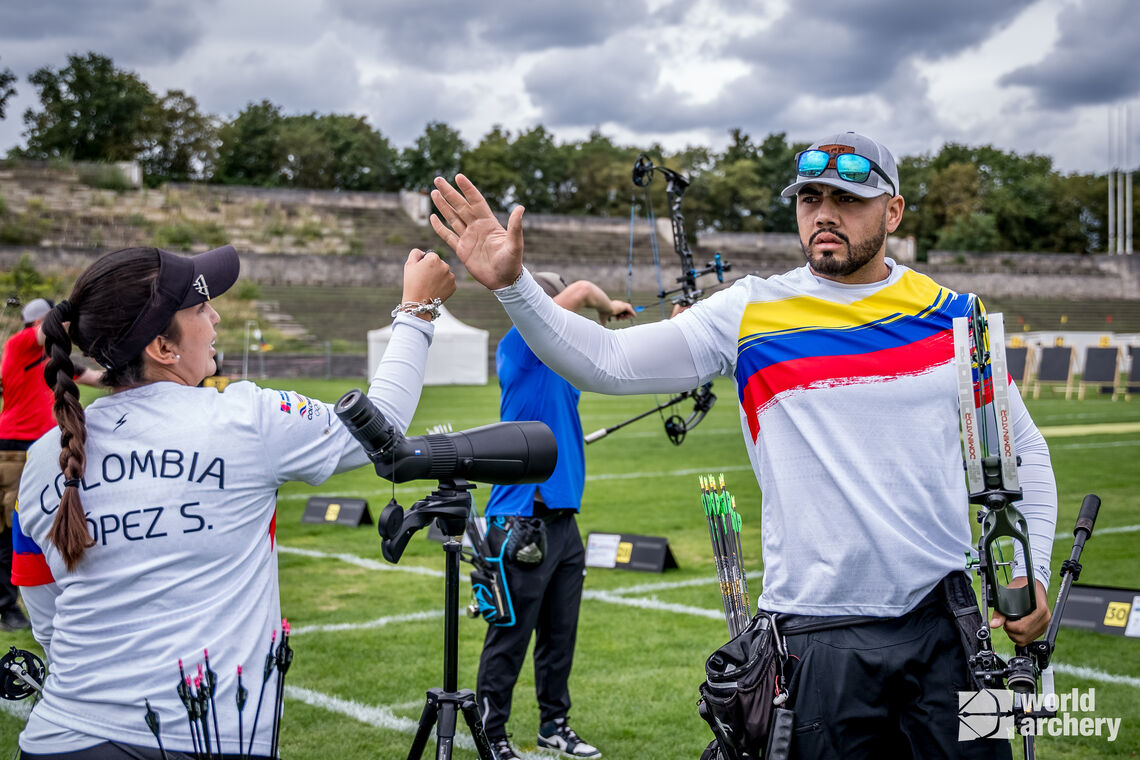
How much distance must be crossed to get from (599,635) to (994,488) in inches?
187

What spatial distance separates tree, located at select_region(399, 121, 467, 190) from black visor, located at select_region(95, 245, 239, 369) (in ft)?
276

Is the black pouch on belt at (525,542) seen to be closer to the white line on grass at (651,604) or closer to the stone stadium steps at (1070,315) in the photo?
the white line on grass at (651,604)

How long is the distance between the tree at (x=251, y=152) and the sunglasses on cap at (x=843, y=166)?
8231 cm

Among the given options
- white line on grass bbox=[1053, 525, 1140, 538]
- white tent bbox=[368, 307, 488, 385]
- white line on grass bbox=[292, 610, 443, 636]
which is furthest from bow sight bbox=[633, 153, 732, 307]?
white tent bbox=[368, 307, 488, 385]

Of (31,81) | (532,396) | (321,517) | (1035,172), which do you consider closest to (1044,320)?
(1035,172)

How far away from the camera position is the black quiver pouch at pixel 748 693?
2.60 metres

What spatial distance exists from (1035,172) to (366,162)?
5556 cm

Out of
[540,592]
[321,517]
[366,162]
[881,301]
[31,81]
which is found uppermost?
[31,81]

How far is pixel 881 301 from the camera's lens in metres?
2.80

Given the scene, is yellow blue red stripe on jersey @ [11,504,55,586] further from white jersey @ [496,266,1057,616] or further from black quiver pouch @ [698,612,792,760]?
black quiver pouch @ [698,612,792,760]

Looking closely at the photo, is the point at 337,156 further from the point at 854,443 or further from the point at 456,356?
the point at 854,443

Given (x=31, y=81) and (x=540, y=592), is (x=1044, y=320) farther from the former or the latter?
(x=31, y=81)

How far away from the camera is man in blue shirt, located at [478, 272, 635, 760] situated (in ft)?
16.2

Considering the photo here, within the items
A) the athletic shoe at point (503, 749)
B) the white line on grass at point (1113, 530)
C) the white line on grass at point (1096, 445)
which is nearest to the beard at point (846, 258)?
the athletic shoe at point (503, 749)
